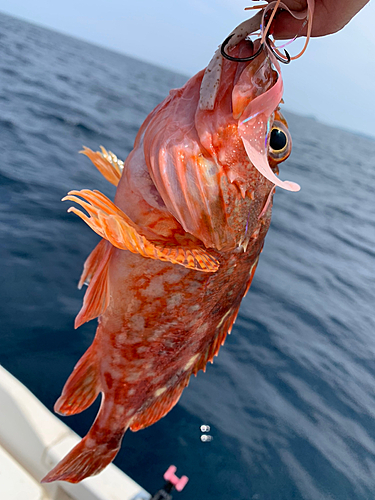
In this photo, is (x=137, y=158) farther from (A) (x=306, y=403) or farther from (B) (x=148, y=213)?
(A) (x=306, y=403)

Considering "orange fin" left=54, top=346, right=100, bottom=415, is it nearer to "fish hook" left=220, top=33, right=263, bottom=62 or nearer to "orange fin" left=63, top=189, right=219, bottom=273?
"orange fin" left=63, top=189, right=219, bottom=273

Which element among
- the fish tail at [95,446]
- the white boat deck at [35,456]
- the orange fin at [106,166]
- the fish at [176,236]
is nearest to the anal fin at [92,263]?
the fish at [176,236]

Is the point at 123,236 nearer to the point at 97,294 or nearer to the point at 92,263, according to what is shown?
the point at 97,294

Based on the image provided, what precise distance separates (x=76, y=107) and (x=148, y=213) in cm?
1681

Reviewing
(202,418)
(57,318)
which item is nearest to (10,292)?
(57,318)

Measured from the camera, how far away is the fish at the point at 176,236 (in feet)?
5.15

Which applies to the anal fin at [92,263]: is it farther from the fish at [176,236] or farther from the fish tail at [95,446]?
the fish tail at [95,446]

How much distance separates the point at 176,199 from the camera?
168cm

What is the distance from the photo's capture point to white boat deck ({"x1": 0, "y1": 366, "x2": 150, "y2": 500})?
2.78 meters

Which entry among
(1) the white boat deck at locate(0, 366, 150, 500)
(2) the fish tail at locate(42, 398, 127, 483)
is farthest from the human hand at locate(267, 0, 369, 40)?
(1) the white boat deck at locate(0, 366, 150, 500)

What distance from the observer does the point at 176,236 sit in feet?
5.95

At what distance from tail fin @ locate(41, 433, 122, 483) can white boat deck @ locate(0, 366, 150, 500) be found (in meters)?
0.58

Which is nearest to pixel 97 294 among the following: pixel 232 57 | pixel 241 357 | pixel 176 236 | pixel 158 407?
pixel 176 236

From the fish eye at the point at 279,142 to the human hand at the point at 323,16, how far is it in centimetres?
45
